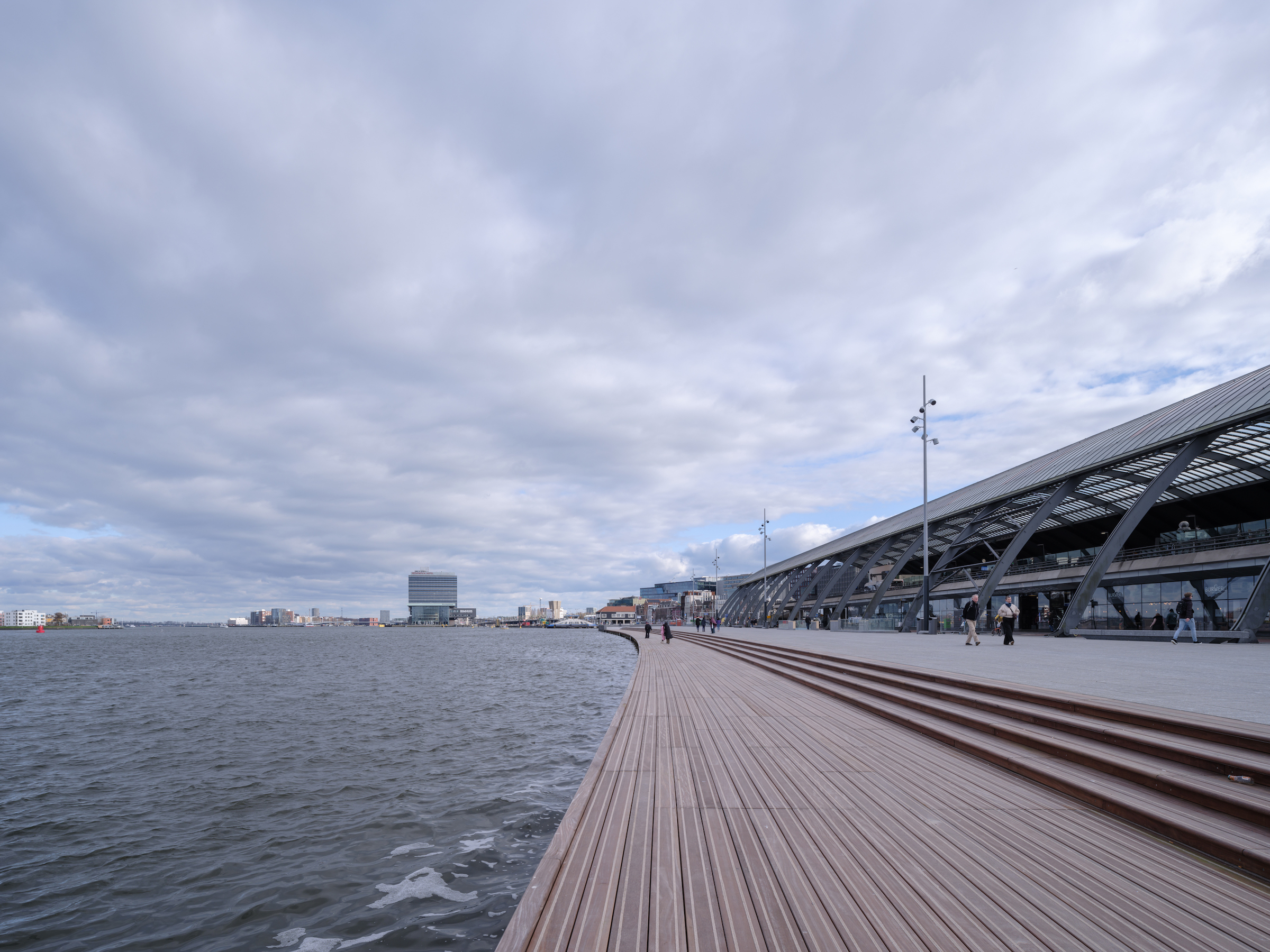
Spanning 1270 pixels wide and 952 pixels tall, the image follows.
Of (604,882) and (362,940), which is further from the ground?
(604,882)

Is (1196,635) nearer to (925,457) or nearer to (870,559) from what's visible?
(925,457)

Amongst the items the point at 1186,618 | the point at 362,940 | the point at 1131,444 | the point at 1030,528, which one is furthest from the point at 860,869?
the point at 1030,528

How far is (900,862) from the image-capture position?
4461mm

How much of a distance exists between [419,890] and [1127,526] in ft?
92.7

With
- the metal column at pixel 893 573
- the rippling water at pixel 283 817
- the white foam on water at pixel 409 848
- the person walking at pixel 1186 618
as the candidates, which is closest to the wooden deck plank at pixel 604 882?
the rippling water at pixel 283 817

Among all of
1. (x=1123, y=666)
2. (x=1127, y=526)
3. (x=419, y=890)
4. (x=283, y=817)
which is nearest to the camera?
(x=419, y=890)

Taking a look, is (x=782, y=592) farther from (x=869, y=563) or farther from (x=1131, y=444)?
(x=1131, y=444)

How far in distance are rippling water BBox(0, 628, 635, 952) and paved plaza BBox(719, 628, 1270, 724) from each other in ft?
25.8

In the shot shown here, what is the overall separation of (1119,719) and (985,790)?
2.43 metres

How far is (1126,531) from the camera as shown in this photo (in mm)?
24547

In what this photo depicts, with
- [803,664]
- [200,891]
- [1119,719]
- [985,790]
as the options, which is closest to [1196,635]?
[803,664]

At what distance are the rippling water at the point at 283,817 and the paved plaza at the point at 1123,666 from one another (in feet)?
25.8

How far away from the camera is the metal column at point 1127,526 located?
23.3m

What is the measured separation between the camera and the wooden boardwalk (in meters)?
3.52
